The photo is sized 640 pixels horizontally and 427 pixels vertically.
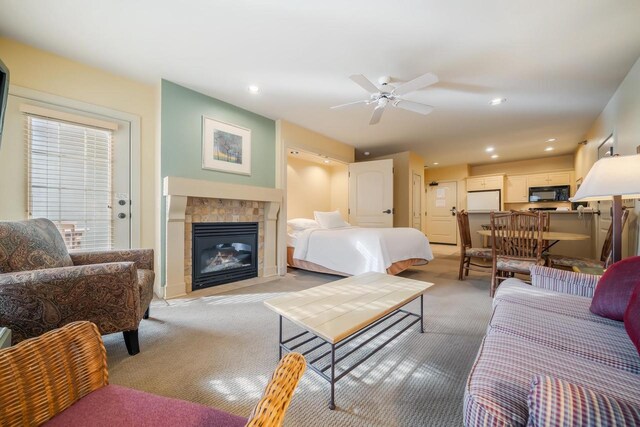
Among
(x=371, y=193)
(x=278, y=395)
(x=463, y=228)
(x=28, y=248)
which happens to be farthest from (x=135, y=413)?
(x=371, y=193)

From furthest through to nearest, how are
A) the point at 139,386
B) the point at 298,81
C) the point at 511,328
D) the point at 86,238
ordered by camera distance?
1. the point at 298,81
2. the point at 86,238
3. the point at 139,386
4. the point at 511,328

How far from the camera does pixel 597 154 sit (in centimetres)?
378

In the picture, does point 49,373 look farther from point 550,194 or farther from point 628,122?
point 550,194

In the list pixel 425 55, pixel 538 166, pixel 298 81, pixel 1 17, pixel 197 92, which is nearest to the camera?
pixel 1 17

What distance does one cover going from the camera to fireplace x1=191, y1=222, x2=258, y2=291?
3.13 m

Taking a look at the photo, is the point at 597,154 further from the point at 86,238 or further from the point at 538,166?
the point at 86,238

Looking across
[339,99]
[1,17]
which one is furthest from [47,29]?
[339,99]

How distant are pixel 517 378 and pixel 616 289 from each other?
2.95ft

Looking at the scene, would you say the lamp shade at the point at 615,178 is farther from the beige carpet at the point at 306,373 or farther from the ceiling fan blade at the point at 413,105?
the ceiling fan blade at the point at 413,105

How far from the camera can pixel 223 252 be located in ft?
11.3

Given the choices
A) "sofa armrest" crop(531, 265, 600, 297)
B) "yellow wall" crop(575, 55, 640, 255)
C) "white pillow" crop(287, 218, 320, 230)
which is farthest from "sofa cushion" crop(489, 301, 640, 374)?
"white pillow" crop(287, 218, 320, 230)

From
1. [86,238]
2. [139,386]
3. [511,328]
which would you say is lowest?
[139,386]

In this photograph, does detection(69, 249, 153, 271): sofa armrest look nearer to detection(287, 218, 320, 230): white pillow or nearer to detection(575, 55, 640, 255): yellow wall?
detection(287, 218, 320, 230): white pillow

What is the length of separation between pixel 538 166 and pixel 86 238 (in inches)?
361
